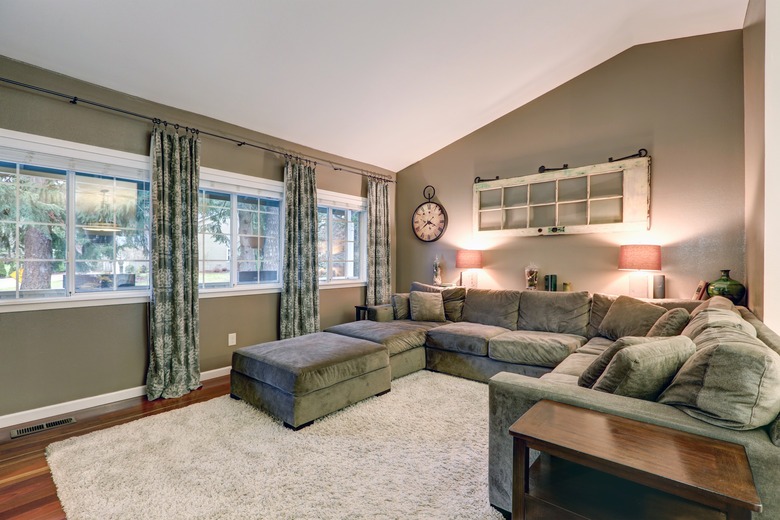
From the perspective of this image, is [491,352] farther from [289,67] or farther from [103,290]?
[103,290]

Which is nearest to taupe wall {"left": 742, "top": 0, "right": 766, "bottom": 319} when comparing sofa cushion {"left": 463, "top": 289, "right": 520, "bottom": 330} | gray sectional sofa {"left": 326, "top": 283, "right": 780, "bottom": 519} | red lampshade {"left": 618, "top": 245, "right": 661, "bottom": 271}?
gray sectional sofa {"left": 326, "top": 283, "right": 780, "bottom": 519}

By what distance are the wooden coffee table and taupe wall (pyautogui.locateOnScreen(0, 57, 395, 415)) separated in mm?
3262

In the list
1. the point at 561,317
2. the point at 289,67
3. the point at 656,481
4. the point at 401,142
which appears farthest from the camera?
the point at 401,142

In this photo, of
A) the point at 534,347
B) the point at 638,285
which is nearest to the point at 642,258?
the point at 638,285

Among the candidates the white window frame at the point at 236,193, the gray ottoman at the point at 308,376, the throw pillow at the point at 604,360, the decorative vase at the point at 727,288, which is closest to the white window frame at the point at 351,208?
the white window frame at the point at 236,193

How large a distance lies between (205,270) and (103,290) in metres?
0.86

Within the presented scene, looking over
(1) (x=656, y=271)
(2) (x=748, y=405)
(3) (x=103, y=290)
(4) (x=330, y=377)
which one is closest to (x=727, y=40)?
(1) (x=656, y=271)

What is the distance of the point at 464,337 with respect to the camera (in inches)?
142

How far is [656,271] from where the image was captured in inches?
144

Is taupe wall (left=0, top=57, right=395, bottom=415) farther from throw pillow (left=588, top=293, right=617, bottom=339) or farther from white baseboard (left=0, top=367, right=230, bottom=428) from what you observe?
throw pillow (left=588, top=293, right=617, bottom=339)

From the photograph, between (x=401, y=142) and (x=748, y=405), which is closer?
(x=748, y=405)

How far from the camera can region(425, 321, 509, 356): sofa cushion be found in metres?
3.52

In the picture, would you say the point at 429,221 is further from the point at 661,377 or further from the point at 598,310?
the point at 661,377

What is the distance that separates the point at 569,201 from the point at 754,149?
1575 mm
